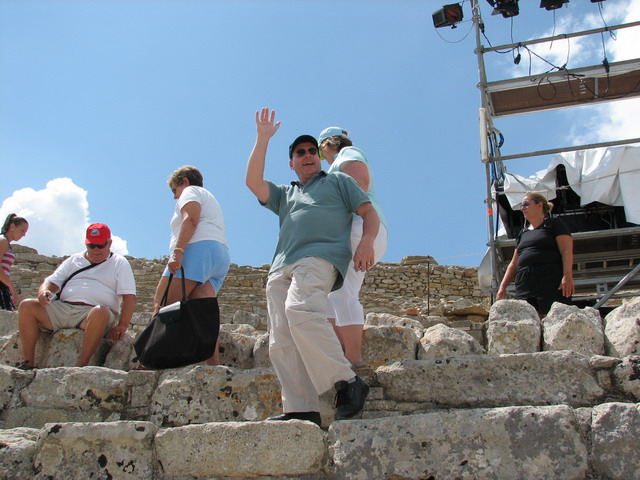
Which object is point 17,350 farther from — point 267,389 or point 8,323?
point 267,389

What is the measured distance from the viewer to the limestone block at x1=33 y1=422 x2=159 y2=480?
103 inches

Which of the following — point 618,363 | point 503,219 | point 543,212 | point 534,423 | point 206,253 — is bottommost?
point 534,423

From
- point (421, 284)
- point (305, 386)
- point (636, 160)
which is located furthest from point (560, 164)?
point (421, 284)

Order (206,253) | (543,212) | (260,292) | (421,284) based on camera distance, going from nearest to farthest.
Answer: (206,253) < (543,212) < (260,292) < (421,284)

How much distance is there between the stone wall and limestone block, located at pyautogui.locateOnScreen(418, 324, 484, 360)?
994cm

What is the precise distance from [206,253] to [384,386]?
132 cm

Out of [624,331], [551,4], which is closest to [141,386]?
[624,331]

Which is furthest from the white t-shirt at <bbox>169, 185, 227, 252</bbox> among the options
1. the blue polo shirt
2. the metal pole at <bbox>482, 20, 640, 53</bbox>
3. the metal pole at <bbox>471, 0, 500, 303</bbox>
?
the metal pole at <bbox>482, 20, 640, 53</bbox>

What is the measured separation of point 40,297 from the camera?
3.82 meters

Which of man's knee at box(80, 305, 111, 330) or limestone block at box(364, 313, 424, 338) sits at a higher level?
man's knee at box(80, 305, 111, 330)

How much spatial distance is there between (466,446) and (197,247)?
76.0 inches

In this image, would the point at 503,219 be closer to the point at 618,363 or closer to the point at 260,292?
the point at 618,363

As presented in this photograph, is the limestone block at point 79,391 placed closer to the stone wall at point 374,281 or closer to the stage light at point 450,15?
the stage light at point 450,15

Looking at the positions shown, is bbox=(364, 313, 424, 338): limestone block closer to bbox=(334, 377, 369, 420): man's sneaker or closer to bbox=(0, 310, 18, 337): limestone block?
bbox=(334, 377, 369, 420): man's sneaker
